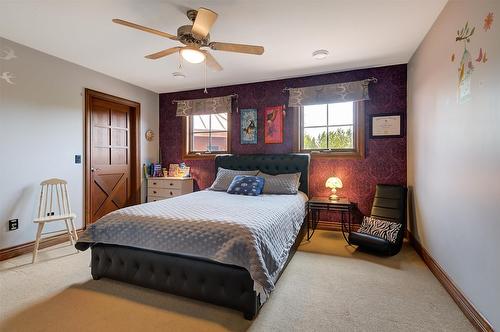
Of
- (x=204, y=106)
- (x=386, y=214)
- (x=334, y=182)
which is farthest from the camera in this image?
(x=204, y=106)

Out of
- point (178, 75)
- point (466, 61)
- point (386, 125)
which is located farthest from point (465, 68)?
point (178, 75)

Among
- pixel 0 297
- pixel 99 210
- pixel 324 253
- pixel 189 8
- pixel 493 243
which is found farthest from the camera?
pixel 99 210

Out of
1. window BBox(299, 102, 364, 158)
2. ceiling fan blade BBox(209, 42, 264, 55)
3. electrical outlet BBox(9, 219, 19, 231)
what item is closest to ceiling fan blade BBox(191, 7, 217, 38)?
ceiling fan blade BBox(209, 42, 264, 55)

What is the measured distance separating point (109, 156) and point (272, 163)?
275 cm

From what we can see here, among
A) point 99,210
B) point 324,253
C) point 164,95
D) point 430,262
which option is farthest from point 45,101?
point 430,262

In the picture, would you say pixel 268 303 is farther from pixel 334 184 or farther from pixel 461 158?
pixel 334 184

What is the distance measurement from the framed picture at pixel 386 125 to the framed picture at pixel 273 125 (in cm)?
139

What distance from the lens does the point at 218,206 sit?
2486 millimetres

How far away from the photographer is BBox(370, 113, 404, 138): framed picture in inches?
135

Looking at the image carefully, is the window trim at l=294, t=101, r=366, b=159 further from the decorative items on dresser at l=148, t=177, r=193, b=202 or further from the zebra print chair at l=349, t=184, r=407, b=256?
A: the decorative items on dresser at l=148, t=177, r=193, b=202

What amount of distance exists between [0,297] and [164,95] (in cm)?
393

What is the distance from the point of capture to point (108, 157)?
4.01 metres

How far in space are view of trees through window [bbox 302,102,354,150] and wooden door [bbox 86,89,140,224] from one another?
Answer: 10.3ft

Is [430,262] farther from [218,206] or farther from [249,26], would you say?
[249,26]
